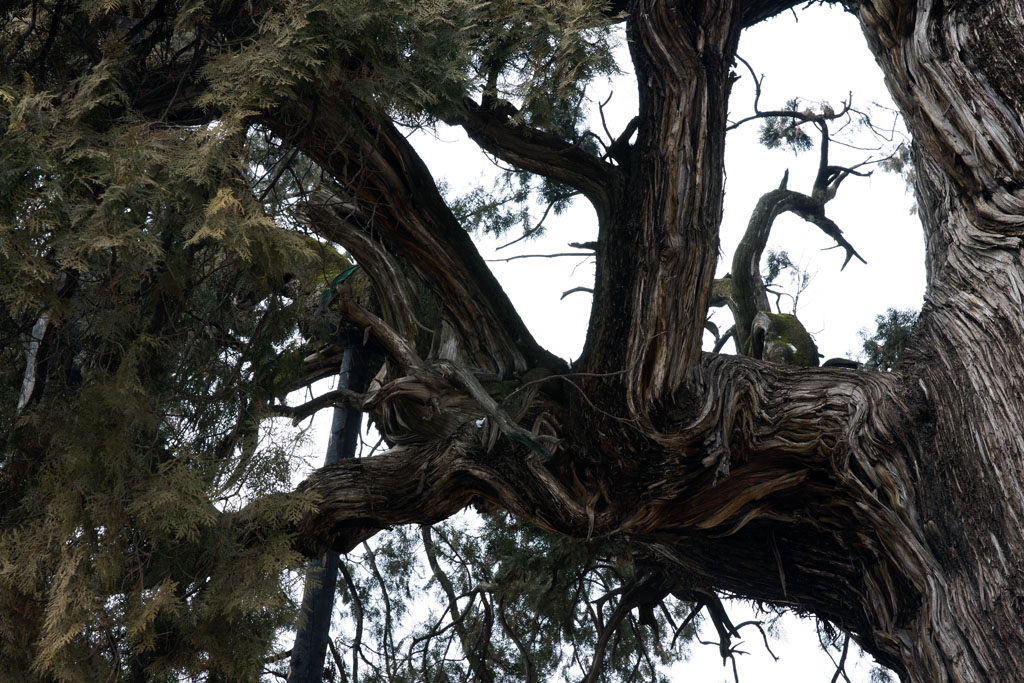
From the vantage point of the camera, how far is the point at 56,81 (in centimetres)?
346

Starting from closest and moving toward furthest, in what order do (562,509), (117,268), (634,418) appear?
(117,268) < (634,418) < (562,509)

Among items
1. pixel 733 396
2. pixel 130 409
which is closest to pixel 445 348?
pixel 733 396

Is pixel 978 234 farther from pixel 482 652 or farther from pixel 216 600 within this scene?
pixel 482 652

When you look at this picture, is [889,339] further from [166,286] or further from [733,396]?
[166,286]

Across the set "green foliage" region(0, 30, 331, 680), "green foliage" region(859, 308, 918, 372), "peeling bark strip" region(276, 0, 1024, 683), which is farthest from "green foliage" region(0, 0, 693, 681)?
"green foliage" region(859, 308, 918, 372)

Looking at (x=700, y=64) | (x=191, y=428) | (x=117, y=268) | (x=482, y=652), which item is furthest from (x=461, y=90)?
(x=482, y=652)

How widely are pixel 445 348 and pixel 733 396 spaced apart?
1458 mm

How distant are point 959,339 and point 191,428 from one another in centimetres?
288

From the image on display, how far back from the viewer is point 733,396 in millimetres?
3764

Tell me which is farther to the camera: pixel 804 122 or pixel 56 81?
pixel 804 122

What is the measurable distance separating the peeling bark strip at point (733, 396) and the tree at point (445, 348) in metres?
0.01

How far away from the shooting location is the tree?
2936 mm

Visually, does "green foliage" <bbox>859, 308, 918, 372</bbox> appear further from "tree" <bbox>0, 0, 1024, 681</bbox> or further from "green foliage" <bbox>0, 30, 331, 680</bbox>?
"green foliage" <bbox>0, 30, 331, 680</bbox>

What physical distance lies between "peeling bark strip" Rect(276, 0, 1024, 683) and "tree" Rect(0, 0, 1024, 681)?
1 centimetres
